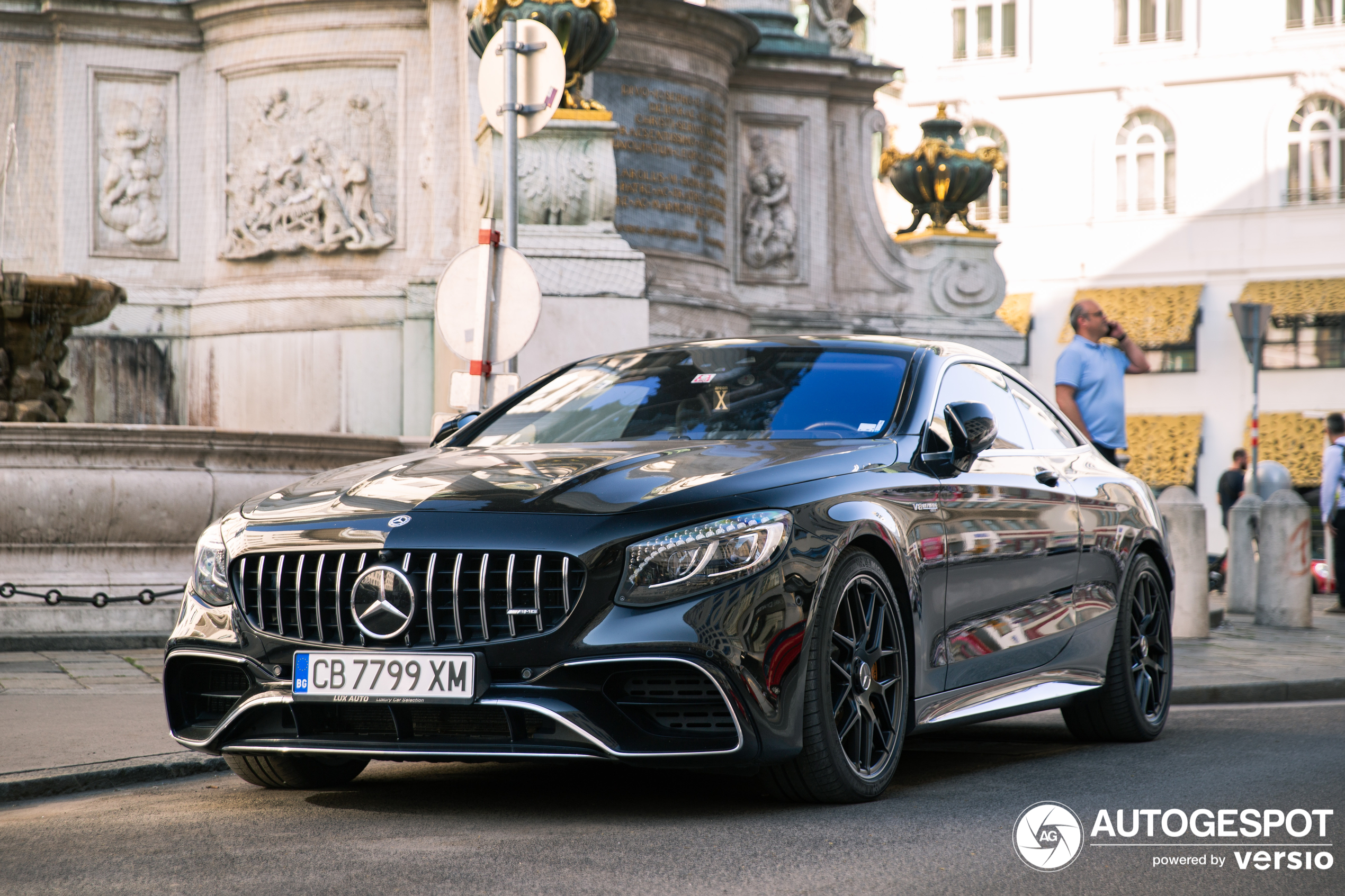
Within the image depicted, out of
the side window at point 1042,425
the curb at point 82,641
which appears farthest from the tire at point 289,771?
the curb at point 82,641

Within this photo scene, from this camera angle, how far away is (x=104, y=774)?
5.94 m

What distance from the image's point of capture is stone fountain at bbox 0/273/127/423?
467 inches

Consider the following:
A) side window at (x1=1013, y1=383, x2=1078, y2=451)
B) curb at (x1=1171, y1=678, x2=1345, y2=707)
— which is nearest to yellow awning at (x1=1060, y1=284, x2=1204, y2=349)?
curb at (x1=1171, y1=678, x2=1345, y2=707)

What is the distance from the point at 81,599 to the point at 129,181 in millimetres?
6398

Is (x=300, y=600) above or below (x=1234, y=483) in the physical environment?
above

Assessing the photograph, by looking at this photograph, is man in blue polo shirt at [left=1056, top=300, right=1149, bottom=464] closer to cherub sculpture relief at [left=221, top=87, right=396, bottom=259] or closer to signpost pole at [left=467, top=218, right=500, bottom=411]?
signpost pole at [left=467, top=218, right=500, bottom=411]

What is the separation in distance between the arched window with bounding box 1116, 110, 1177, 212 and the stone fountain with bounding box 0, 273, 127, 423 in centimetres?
3851

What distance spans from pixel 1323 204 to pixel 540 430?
4227 cm

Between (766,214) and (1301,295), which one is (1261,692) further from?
(1301,295)

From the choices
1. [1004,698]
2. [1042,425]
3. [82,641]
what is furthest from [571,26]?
[1004,698]

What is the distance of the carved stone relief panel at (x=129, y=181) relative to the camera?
606 inches

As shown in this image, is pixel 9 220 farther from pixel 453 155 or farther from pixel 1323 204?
pixel 1323 204

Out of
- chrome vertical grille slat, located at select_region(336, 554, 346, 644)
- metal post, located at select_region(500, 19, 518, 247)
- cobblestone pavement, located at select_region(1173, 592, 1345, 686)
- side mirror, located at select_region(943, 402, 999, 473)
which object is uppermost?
metal post, located at select_region(500, 19, 518, 247)

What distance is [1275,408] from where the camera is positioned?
4500cm
